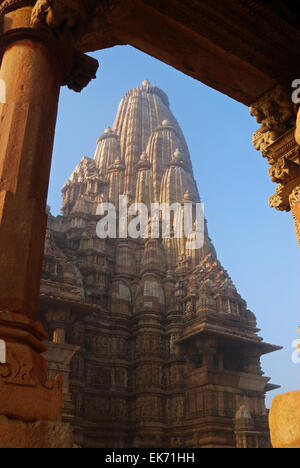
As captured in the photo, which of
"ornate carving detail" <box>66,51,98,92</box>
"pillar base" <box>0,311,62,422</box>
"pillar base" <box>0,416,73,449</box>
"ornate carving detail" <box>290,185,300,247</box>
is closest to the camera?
"pillar base" <box>0,416,73,449</box>

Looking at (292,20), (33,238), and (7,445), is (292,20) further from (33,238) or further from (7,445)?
(7,445)

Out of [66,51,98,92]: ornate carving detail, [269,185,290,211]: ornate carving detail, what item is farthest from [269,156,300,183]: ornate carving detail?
[66,51,98,92]: ornate carving detail

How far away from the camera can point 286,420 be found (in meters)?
3.18

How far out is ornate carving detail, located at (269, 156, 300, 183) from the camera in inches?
229

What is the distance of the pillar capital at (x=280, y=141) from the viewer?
5812 millimetres

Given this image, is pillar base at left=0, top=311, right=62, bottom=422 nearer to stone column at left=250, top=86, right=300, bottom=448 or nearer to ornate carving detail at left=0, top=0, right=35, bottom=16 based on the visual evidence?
ornate carving detail at left=0, top=0, right=35, bottom=16

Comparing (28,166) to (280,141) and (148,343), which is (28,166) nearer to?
(280,141)

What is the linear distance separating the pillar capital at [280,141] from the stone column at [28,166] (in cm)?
271

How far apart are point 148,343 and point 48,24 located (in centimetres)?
2542

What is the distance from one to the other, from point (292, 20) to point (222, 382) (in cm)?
2210

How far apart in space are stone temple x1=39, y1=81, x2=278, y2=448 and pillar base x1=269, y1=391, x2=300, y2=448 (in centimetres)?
1854

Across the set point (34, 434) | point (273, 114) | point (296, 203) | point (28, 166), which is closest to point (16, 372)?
point (34, 434)

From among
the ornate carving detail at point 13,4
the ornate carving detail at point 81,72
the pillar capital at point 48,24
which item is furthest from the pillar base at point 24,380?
the ornate carving detail at point 13,4

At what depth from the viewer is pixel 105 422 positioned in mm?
24859
